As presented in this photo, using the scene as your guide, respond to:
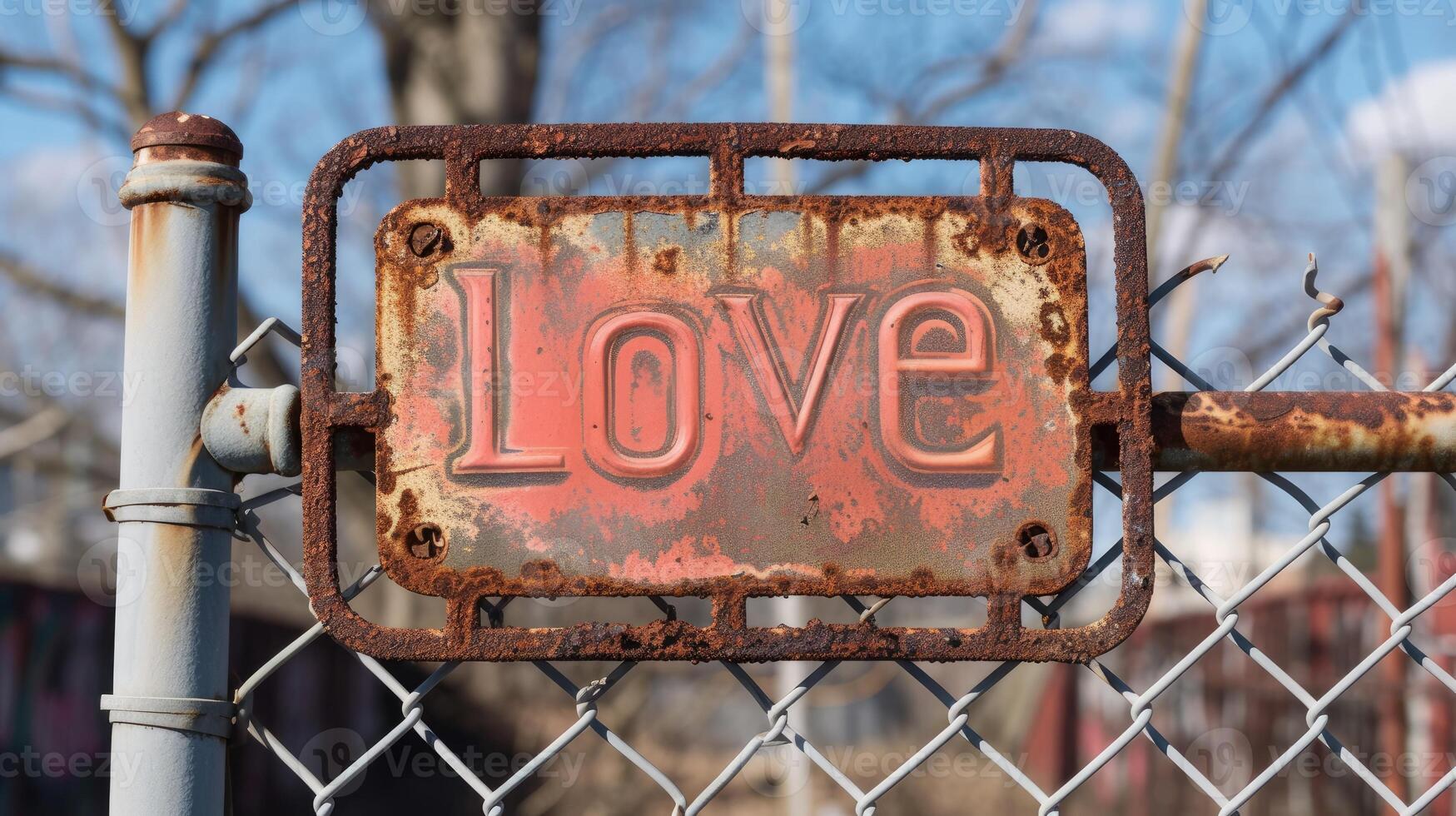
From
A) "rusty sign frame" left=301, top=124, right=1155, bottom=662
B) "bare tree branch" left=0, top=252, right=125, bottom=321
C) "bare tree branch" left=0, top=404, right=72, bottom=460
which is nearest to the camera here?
"rusty sign frame" left=301, top=124, right=1155, bottom=662

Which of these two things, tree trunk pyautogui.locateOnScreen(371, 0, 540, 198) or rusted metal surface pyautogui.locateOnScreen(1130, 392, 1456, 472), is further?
tree trunk pyautogui.locateOnScreen(371, 0, 540, 198)

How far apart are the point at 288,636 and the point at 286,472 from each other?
700 cm

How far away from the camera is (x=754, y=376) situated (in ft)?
3.59

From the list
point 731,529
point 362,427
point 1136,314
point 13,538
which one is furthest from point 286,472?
point 13,538

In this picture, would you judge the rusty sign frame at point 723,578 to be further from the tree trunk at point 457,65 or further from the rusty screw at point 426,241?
the tree trunk at point 457,65

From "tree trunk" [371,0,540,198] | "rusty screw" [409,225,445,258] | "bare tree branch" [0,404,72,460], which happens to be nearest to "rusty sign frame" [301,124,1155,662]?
"rusty screw" [409,225,445,258]

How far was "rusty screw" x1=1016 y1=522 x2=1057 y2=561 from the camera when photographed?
1097mm

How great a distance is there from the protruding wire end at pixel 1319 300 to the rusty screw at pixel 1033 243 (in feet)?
0.95

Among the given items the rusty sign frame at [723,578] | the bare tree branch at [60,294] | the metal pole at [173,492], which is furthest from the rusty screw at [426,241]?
the bare tree branch at [60,294]

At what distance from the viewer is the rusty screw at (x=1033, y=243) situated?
1123mm

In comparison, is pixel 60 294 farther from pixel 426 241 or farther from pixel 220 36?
pixel 426 241

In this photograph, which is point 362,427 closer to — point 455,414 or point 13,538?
point 455,414

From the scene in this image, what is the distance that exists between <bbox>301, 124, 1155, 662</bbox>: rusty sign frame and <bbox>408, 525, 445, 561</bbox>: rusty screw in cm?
4

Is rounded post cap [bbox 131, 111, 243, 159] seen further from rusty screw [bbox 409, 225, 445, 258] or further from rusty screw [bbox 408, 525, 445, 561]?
rusty screw [bbox 408, 525, 445, 561]
